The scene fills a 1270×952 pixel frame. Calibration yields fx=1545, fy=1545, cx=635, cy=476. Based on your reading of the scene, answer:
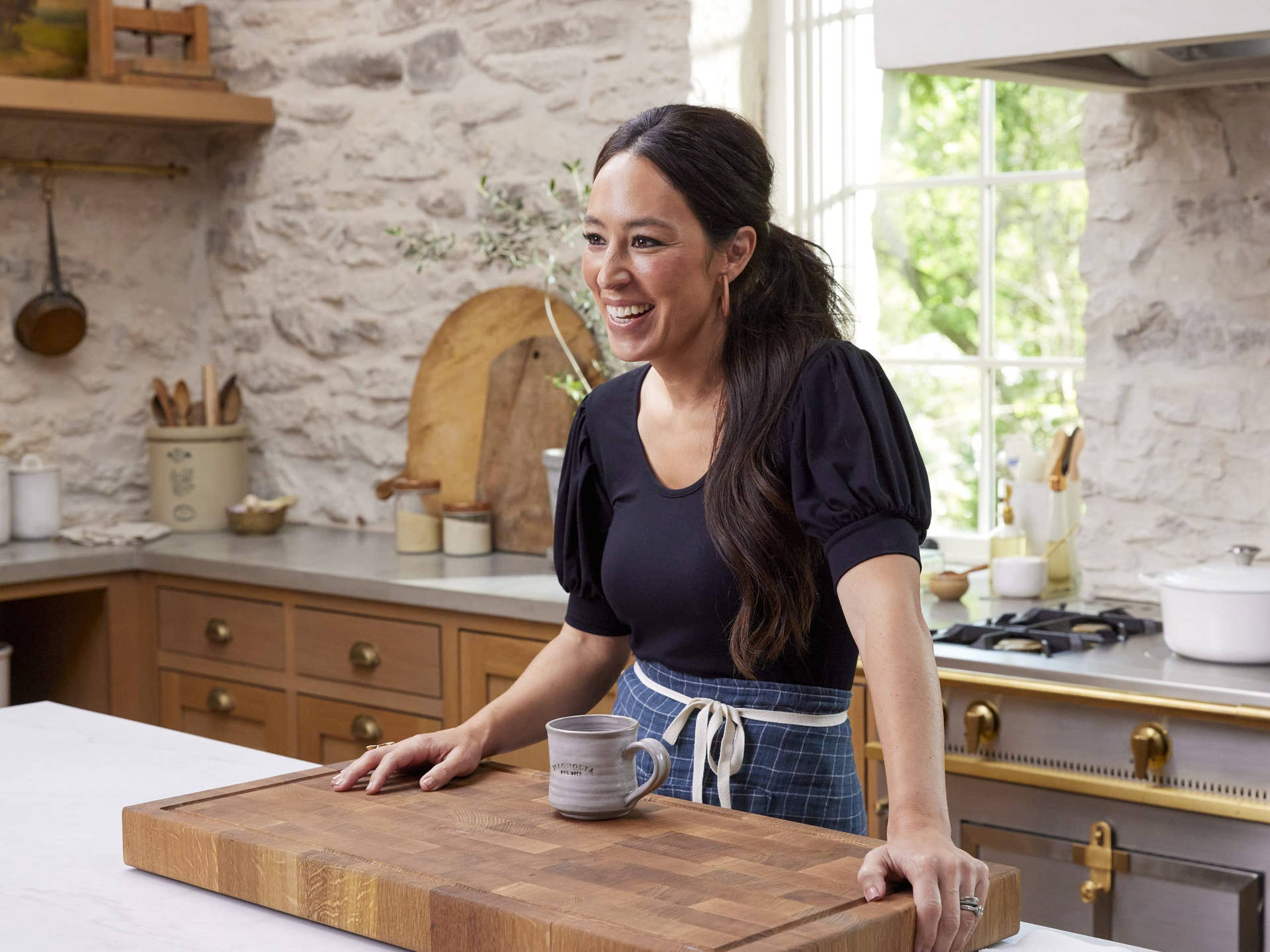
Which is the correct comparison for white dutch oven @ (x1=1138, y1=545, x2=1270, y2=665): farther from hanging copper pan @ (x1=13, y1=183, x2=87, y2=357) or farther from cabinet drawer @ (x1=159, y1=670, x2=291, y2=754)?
hanging copper pan @ (x1=13, y1=183, x2=87, y2=357)

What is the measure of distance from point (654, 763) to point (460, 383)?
7.71 ft

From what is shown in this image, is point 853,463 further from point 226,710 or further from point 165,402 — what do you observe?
point 165,402

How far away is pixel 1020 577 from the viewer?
9.46 feet

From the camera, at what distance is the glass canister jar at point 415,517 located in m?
3.56

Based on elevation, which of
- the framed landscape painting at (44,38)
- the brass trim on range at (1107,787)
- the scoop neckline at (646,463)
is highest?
the framed landscape painting at (44,38)

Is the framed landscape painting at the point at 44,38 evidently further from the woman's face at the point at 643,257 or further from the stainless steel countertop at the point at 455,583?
the woman's face at the point at 643,257

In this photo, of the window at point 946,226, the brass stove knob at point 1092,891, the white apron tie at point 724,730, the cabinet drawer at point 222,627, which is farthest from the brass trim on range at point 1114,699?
the cabinet drawer at point 222,627

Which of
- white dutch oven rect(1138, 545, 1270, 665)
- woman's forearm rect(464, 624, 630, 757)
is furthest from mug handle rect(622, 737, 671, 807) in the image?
white dutch oven rect(1138, 545, 1270, 665)

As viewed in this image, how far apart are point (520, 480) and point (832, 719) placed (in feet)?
6.32

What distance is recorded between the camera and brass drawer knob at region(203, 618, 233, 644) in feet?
11.5

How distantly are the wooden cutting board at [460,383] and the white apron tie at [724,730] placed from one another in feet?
6.42

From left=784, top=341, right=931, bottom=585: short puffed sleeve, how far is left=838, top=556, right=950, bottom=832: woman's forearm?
26mm

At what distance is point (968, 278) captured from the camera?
5.11 metres

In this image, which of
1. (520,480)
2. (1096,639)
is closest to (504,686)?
(520,480)
